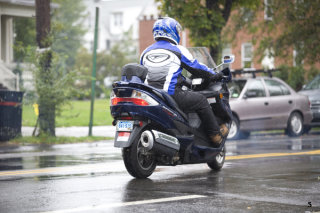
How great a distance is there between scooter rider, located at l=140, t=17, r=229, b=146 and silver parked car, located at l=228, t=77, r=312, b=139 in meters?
8.43

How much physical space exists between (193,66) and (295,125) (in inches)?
428

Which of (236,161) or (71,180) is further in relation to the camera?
(236,161)

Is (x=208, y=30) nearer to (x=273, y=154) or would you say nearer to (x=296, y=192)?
(x=273, y=154)

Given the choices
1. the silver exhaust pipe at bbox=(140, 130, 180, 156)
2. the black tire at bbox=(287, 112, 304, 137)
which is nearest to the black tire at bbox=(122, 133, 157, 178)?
the silver exhaust pipe at bbox=(140, 130, 180, 156)

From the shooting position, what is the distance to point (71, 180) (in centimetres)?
859

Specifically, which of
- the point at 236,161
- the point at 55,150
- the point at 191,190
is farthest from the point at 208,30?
the point at 191,190

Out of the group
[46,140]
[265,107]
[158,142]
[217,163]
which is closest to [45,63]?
[46,140]

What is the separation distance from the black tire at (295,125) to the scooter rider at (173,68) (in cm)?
1043

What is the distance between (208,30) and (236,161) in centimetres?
945

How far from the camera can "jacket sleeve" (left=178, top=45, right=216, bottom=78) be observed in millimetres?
9047

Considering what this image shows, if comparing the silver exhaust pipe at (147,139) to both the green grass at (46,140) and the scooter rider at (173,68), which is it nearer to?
the scooter rider at (173,68)

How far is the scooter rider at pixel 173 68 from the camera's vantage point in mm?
8898

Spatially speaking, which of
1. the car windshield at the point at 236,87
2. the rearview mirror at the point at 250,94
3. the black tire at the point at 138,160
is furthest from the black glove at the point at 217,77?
the rearview mirror at the point at 250,94

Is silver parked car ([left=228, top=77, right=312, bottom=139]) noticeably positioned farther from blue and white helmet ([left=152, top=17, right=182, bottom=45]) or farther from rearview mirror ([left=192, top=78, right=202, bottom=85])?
blue and white helmet ([left=152, top=17, right=182, bottom=45])
